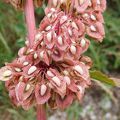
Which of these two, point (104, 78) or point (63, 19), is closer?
point (63, 19)

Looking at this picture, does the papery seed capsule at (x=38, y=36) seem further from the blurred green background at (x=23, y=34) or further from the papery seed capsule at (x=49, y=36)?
the blurred green background at (x=23, y=34)

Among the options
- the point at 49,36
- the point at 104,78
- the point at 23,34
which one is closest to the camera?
the point at 49,36

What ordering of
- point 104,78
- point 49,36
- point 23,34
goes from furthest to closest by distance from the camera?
point 23,34
point 104,78
point 49,36

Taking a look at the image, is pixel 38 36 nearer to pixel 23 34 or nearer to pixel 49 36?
pixel 49 36

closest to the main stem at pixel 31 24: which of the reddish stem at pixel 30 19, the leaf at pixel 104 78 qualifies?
the reddish stem at pixel 30 19

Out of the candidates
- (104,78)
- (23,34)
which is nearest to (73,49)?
(104,78)

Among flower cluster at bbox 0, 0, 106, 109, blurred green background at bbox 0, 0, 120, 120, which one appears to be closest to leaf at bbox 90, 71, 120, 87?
flower cluster at bbox 0, 0, 106, 109
